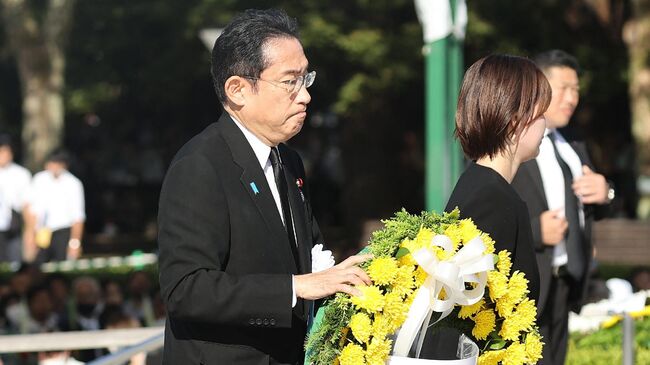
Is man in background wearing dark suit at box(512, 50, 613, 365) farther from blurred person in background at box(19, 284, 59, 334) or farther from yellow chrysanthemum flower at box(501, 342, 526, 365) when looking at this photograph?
blurred person in background at box(19, 284, 59, 334)

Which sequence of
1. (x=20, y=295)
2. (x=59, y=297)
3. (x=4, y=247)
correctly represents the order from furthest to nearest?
(x=4, y=247)
(x=20, y=295)
(x=59, y=297)

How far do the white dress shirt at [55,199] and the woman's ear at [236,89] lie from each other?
12040 millimetres

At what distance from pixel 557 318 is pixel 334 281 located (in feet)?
9.91

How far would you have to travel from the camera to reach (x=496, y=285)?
3.70 m

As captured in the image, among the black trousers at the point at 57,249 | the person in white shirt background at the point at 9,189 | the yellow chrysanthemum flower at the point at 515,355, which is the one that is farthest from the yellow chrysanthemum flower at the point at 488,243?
the black trousers at the point at 57,249

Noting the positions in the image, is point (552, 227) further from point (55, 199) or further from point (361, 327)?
point (55, 199)

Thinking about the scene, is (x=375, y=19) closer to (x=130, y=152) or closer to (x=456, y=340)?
(x=130, y=152)

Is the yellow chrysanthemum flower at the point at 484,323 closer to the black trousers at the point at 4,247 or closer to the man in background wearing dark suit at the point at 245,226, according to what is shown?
the man in background wearing dark suit at the point at 245,226

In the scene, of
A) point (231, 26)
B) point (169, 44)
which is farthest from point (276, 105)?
point (169, 44)

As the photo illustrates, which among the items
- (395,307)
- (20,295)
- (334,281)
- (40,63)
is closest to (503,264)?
(395,307)

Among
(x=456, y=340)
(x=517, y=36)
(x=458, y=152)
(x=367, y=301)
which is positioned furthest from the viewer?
(x=517, y=36)

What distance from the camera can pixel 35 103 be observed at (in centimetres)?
2444

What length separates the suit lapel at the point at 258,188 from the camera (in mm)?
3803

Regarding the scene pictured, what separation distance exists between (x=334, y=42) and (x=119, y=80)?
20.9 ft
